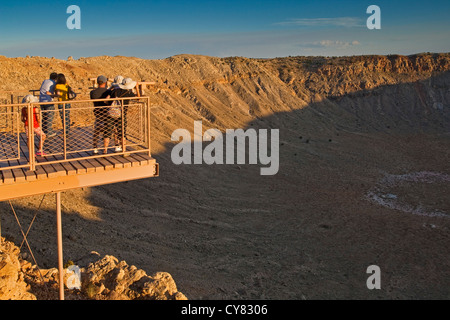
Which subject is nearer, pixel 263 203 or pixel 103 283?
pixel 103 283

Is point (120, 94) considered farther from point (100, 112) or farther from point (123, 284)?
point (123, 284)

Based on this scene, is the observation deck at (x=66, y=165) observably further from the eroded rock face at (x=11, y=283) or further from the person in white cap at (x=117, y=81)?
the eroded rock face at (x=11, y=283)

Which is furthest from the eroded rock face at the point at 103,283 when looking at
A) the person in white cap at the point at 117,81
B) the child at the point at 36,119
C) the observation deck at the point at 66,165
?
the person in white cap at the point at 117,81

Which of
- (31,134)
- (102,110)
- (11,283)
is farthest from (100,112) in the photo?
(11,283)

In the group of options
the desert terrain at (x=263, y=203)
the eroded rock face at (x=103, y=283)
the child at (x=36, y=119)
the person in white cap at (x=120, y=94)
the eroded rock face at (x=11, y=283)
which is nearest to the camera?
the eroded rock face at (x=11, y=283)

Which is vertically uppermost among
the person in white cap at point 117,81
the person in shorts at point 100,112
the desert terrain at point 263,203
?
the person in white cap at point 117,81

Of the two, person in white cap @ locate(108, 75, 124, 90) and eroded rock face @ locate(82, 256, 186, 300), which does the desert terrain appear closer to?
eroded rock face @ locate(82, 256, 186, 300)

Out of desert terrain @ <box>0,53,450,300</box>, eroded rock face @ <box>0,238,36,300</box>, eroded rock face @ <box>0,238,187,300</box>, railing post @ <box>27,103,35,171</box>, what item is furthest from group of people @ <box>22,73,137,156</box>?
desert terrain @ <box>0,53,450,300</box>

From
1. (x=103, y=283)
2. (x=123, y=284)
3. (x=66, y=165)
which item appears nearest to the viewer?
(x=66, y=165)
